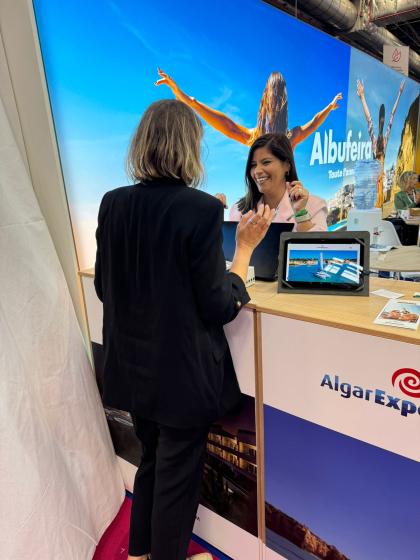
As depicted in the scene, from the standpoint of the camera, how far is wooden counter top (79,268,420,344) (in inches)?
36.4

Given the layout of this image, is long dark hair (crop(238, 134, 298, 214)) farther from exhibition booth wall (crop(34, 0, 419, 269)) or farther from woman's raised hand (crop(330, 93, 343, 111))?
woman's raised hand (crop(330, 93, 343, 111))

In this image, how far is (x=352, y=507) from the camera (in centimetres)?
114

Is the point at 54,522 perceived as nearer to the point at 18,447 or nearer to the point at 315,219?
the point at 18,447

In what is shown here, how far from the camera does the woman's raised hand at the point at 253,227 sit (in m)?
1.08

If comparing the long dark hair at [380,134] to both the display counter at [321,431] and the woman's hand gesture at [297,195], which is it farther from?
the display counter at [321,431]

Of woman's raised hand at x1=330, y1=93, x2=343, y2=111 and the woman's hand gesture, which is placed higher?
woman's raised hand at x1=330, y1=93, x2=343, y2=111

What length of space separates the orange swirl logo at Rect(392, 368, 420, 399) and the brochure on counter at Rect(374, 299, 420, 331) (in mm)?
103

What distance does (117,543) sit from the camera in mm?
1631

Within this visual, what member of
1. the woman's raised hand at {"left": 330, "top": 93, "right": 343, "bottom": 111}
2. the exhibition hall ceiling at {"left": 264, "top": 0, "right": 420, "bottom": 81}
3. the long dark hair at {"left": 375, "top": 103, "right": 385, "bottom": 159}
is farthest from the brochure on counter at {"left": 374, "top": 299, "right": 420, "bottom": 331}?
the long dark hair at {"left": 375, "top": 103, "right": 385, "bottom": 159}

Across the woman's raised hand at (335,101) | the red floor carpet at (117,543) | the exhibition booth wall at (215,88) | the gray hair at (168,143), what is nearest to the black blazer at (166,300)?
the gray hair at (168,143)

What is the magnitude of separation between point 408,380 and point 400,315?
166 millimetres

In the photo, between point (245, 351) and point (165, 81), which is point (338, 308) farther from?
point (165, 81)

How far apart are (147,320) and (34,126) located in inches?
38.5

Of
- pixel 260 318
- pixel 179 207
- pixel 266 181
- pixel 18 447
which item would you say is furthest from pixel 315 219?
pixel 18 447
